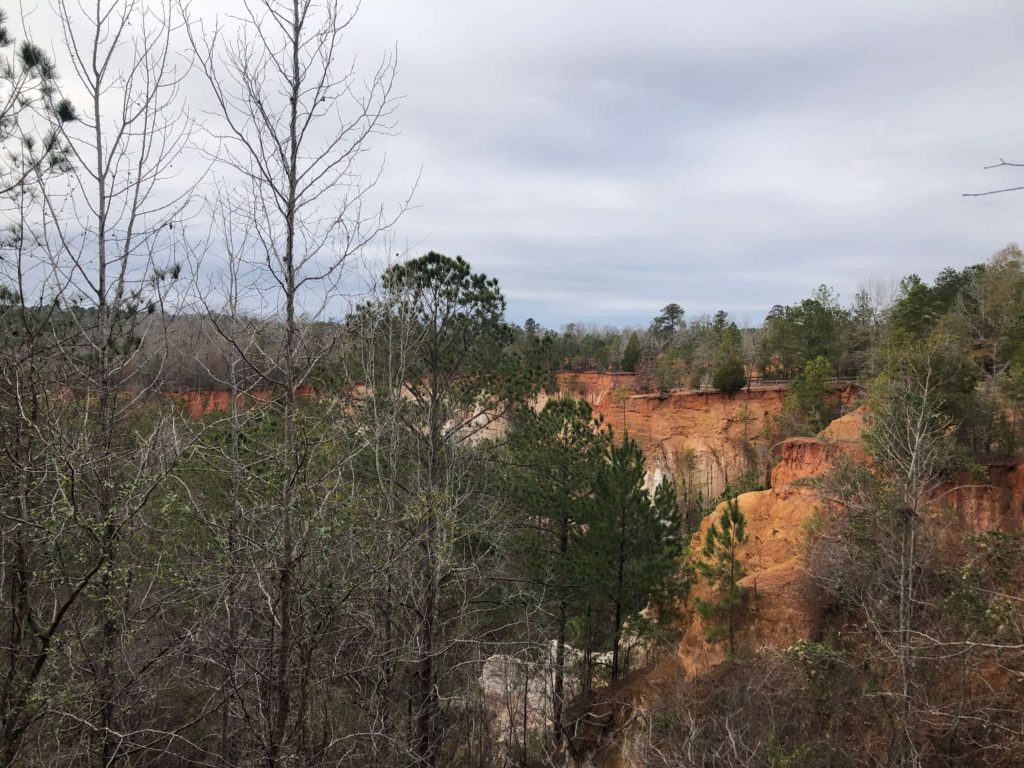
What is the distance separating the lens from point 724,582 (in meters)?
15.7

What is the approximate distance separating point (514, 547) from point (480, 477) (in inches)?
84.4

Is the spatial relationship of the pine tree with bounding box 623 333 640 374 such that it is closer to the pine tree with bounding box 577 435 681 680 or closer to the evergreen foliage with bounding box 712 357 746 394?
the evergreen foliage with bounding box 712 357 746 394

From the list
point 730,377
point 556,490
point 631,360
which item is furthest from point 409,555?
point 631,360

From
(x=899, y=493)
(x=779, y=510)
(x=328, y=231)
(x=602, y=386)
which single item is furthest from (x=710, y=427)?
(x=328, y=231)

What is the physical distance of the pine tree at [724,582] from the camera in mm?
15648

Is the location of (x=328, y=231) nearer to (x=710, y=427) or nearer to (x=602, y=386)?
(x=710, y=427)

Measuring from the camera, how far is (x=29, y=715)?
5.15 meters

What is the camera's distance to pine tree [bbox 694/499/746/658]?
15.6m

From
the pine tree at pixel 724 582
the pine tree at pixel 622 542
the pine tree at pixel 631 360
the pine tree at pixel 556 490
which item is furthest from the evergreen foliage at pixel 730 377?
the pine tree at pixel 622 542

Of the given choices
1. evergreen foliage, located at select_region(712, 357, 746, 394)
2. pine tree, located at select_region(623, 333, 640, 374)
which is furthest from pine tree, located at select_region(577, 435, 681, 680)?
pine tree, located at select_region(623, 333, 640, 374)

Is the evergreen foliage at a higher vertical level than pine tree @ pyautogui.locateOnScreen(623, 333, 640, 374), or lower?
lower

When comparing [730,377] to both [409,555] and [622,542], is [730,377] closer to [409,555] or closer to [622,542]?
[622,542]

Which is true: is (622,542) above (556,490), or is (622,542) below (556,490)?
below

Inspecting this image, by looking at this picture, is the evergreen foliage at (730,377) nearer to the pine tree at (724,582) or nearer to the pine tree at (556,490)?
the pine tree at (724,582)
